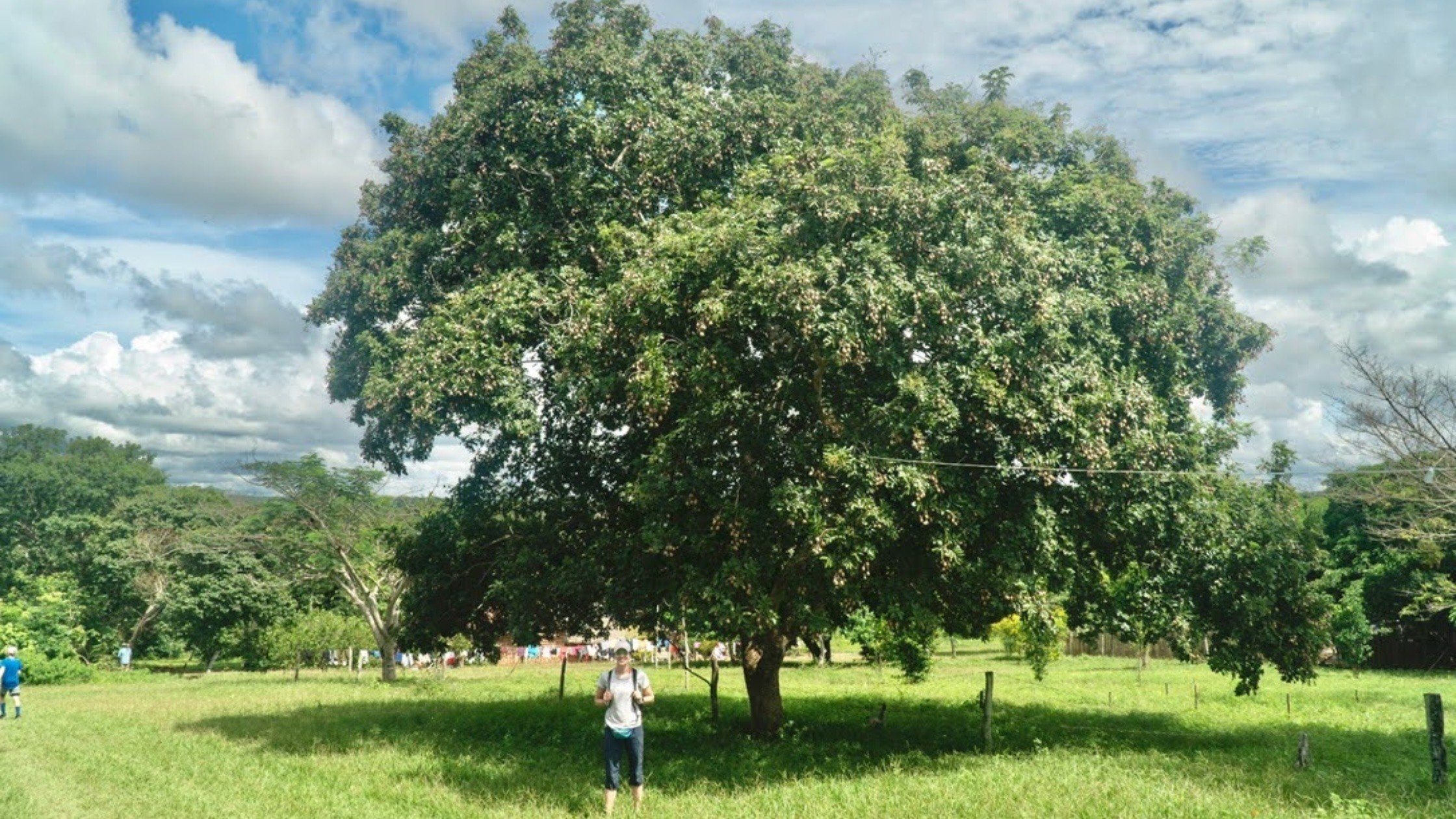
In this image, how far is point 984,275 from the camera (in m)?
14.7

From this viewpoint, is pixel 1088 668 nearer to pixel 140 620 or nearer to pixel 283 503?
pixel 283 503

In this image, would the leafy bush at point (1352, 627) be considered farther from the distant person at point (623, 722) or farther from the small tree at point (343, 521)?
the distant person at point (623, 722)

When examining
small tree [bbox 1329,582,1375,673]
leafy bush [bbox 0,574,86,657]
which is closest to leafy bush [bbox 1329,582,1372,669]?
small tree [bbox 1329,582,1375,673]

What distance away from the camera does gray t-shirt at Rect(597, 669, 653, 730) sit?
1232 centimetres

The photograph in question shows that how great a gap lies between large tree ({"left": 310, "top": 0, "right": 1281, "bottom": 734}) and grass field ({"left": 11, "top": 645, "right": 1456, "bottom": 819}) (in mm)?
2255

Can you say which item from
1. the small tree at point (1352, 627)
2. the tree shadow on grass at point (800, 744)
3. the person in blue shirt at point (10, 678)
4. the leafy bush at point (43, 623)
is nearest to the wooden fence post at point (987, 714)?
the tree shadow on grass at point (800, 744)

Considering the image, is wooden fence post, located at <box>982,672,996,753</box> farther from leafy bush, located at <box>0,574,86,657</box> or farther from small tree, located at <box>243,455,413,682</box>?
leafy bush, located at <box>0,574,86,657</box>

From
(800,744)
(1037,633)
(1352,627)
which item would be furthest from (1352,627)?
(1037,633)

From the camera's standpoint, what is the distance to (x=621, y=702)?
1238cm

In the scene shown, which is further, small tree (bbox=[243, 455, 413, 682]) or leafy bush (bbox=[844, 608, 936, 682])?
small tree (bbox=[243, 455, 413, 682])

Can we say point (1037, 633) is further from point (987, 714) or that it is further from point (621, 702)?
point (621, 702)

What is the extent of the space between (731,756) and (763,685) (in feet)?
7.38

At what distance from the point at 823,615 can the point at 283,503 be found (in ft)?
109

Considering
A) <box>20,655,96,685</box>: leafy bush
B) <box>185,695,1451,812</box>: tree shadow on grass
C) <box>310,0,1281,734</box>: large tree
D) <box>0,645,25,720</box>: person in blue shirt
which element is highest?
<box>310,0,1281,734</box>: large tree
